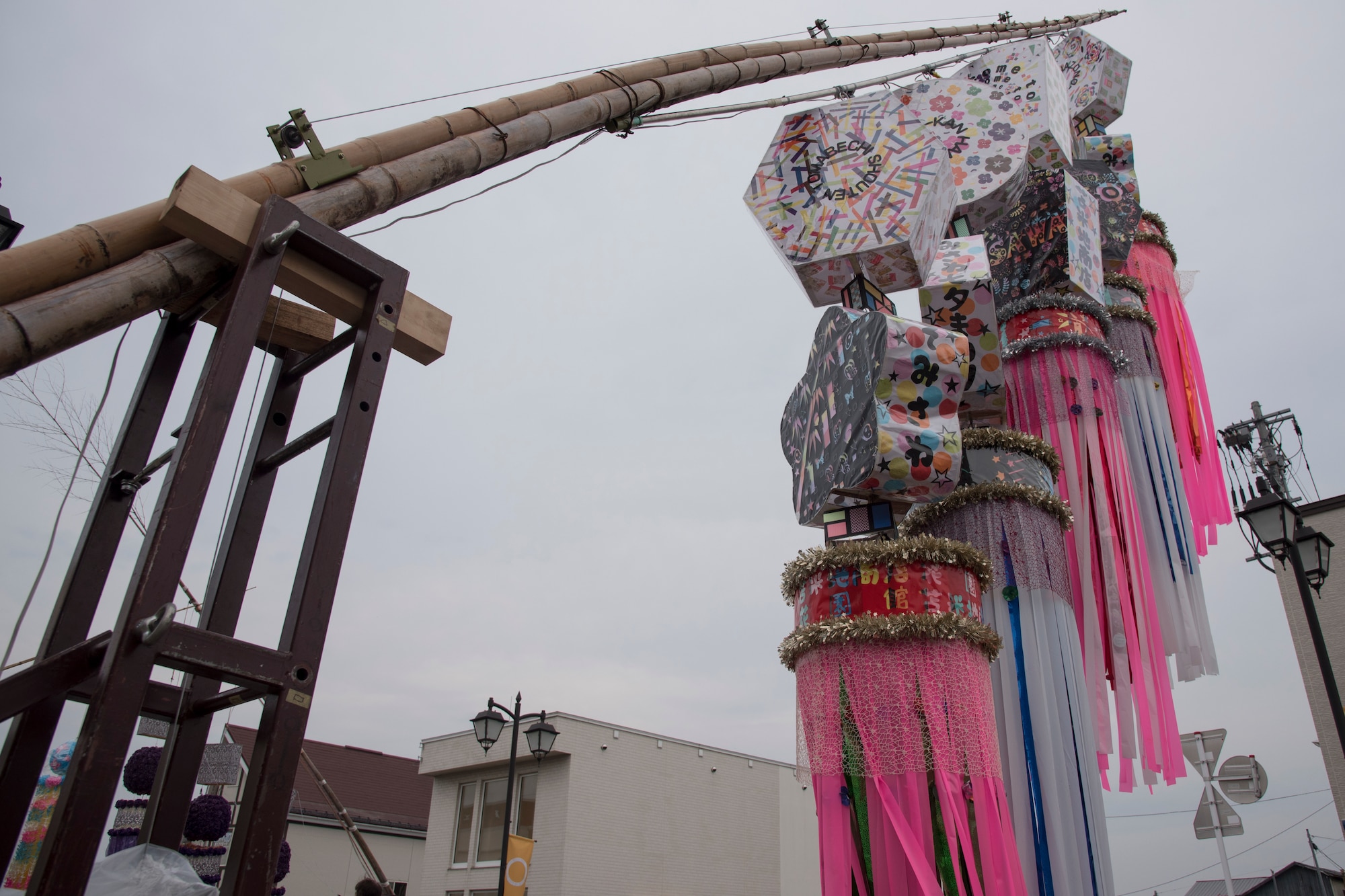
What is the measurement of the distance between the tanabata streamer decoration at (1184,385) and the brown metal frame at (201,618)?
8278mm

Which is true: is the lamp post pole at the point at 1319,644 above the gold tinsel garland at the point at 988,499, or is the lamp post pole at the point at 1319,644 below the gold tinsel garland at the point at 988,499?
below

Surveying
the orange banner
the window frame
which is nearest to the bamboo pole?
the orange banner

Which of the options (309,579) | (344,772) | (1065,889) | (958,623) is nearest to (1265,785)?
(1065,889)

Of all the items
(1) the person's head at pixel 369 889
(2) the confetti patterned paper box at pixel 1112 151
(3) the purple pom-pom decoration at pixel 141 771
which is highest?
(2) the confetti patterned paper box at pixel 1112 151

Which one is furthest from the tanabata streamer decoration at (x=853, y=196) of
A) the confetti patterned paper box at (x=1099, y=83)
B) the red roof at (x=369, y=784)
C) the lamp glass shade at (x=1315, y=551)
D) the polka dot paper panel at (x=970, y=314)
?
the red roof at (x=369, y=784)

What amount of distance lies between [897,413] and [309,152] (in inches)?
141

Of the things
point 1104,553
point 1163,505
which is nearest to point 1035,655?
point 1104,553

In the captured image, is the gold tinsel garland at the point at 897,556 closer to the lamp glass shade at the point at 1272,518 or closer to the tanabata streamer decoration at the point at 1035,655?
the tanabata streamer decoration at the point at 1035,655

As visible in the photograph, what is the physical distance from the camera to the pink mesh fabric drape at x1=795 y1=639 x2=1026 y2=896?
445 cm

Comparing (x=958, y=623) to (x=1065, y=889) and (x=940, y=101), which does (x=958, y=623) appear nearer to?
(x=1065, y=889)

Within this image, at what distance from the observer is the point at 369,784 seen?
80.7ft

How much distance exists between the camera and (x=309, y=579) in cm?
252

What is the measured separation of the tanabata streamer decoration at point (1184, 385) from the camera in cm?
873

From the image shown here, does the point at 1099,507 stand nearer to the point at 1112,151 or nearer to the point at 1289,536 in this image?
the point at 1289,536
